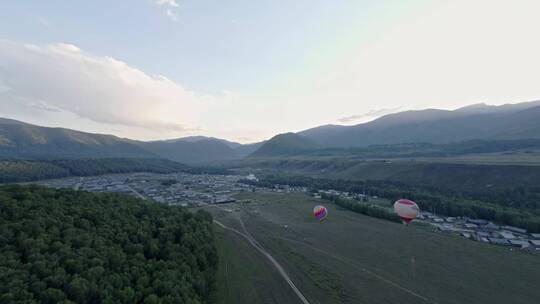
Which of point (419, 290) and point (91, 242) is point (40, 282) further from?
point (419, 290)

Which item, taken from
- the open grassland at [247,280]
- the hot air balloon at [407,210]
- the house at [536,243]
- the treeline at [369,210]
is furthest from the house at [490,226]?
the open grassland at [247,280]

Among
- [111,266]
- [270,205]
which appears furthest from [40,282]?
[270,205]

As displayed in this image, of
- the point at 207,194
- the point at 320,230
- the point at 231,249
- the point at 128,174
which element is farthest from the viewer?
the point at 128,174

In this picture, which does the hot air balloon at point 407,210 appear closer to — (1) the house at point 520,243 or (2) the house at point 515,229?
(1) the house at point 520,243

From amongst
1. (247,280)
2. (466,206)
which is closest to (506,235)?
(466,206)

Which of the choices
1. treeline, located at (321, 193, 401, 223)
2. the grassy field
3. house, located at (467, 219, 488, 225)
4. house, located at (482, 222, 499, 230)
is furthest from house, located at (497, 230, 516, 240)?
treeline, located at (321, 193, 401, 223)

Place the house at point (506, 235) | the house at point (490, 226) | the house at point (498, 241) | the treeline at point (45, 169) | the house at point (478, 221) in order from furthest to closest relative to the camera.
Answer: the treeline at point (45, 169), the house at point (478, 221), the house at point (490, 226), the house at point (506, 235), the house at point (498, 241)

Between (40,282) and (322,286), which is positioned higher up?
(40,282)

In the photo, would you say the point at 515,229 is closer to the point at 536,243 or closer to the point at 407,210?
the point at 536,243
